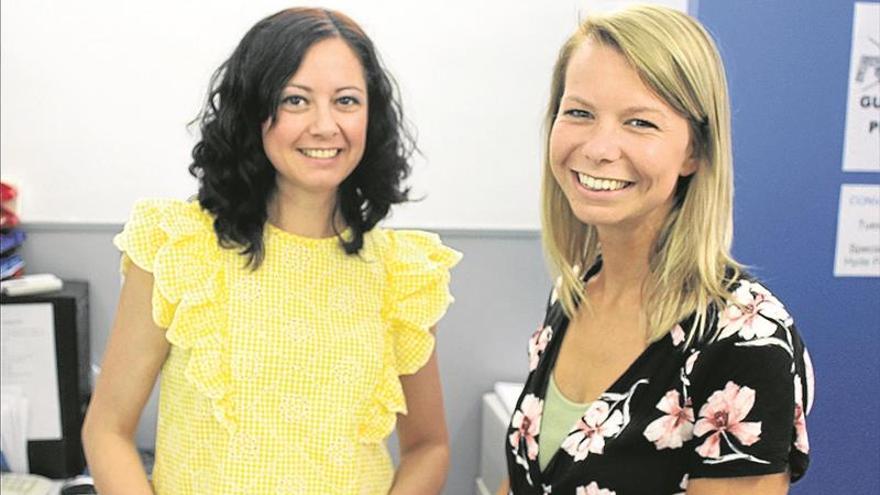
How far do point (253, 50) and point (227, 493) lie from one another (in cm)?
64

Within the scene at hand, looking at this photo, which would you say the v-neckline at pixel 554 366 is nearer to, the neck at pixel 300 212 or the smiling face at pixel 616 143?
the smiling face at pixel 616 143

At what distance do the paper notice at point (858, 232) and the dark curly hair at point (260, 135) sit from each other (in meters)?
0.81

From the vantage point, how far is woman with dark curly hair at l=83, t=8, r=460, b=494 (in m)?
1.37

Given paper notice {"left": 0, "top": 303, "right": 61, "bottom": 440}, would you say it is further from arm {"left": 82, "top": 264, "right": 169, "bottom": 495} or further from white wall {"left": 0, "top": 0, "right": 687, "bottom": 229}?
arm {"left": 82, "top": 264, "right": 169, "bottom": 495}

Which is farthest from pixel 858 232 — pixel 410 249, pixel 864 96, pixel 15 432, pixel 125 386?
pixel 15 432

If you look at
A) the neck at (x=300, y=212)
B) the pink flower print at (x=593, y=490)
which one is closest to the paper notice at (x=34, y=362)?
the neck at (x=300, y=212)

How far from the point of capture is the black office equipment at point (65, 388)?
7.52 ft

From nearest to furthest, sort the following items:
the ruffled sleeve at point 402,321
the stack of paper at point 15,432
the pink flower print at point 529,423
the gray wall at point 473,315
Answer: the pink flower print at point 529,423 → the ruffled sleeve at point 402,321 → the stack of paper at point 15,432 → the gray wall at point 473,315

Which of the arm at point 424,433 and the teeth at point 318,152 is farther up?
the teeth at point 318,152

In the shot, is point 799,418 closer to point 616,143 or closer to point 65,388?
point 616,143

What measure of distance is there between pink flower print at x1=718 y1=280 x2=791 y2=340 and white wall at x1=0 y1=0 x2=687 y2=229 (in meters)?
1.47

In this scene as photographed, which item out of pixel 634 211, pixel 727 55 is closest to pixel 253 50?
pixel 634 211

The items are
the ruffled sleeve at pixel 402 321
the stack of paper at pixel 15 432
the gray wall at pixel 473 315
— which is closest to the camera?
the ruffled sleeve at pixel 402 321

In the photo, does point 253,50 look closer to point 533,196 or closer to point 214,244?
point 214,244
